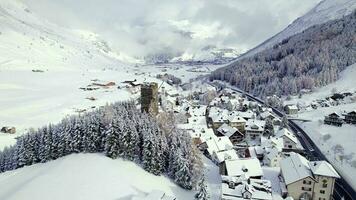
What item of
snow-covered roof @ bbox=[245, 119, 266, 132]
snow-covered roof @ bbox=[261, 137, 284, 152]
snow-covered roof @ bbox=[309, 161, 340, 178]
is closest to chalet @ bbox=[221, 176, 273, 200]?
snow-covered roof @ bbox=[309, 161, 340, 178]

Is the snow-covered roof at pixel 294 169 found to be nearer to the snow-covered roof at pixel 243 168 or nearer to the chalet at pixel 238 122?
the snow-covered roof at pixel 243 168

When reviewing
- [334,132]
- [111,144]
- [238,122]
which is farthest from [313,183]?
[238,122]

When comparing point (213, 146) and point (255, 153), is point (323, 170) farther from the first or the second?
point (213, 146)

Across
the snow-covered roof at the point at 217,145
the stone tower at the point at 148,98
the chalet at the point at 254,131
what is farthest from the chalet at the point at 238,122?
the stone tower at the point at 148,98

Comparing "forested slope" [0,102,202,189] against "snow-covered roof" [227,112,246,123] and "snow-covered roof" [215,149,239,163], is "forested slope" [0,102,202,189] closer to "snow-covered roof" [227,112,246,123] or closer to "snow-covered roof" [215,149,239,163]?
"snow-covered roof" [215,149,239,163]

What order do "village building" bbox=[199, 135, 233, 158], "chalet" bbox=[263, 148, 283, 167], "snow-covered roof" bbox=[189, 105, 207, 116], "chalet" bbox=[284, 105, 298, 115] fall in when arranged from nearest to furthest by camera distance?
"chalet" bbox=[263, 148, 283, 167], "village building" bbox=[199, 135, 233, 158], "snow-covered roof" bbox=[189, 105, 207, 116], "chalet" bbox=[284, 105, 298, 115]

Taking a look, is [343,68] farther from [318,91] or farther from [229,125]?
[229,125]
